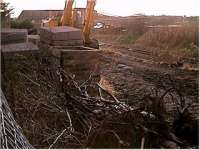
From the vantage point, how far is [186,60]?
14.7 metres

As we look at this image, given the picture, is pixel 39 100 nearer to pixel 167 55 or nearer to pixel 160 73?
pixel 160 73

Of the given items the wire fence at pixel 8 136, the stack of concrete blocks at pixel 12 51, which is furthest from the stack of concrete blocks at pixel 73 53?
the wire fence at pixel 8 136

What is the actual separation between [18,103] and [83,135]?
3.69 ft

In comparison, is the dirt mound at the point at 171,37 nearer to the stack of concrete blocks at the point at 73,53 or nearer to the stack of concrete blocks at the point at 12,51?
the stack of concrete blocks at the point at 73,53

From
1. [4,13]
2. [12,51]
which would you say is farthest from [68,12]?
[12,51]

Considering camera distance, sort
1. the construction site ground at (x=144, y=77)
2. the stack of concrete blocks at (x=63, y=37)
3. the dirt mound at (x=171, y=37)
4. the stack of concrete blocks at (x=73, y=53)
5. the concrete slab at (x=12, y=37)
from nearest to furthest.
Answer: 1. the concrete slab at (x=12, y=37)
2. the stack of concrete blocks at (x=73, y=53)
3. the construction site ground at (x=144, y=77)
4. the stack of concrete blocks at (x=63, y=37)
5. the dirt mound at (x=171, y=37)

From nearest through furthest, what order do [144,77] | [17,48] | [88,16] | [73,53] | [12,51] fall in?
[12,51] < [17,48] < [73,53] < [144,77] < [88,16]

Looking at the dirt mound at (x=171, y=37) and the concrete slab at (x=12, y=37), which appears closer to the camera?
the concrete slab at (x=12, y=37)

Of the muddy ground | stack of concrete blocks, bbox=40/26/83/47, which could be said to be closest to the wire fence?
the muddy ground

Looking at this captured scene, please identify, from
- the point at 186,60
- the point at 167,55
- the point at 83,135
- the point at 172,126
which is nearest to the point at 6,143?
the point at 83,135

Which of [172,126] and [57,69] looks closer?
[172,126]

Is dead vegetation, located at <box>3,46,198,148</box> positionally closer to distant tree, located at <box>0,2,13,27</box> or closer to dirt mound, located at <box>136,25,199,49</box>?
distant tree, located at <box>0,2,13,27</box>

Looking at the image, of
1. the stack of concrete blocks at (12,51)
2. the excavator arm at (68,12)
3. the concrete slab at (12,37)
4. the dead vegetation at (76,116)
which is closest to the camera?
the dead vegetation at (76,116)

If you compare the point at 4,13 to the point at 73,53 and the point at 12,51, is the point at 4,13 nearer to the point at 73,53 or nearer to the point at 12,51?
the point at 73,53
